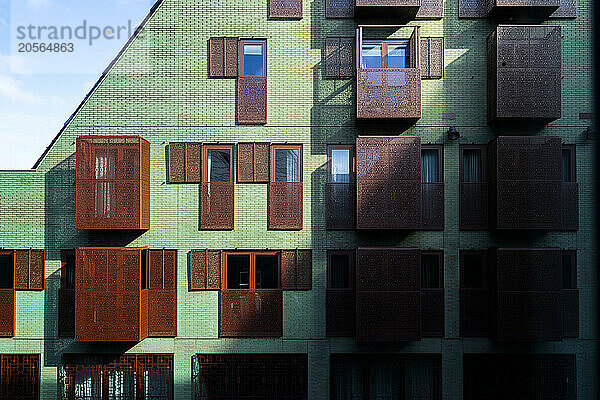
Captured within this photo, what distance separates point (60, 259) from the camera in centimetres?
1030

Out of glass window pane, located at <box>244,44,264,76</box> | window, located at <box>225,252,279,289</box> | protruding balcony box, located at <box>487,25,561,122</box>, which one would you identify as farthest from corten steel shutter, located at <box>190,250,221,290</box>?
protruding balcony box, located at <box>487,25,561,122</box>

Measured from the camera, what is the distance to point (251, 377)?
1013 cm

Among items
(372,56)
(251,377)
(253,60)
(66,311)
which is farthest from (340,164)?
(66,311)

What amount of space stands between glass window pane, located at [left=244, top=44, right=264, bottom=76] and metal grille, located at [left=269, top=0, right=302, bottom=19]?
848 mm

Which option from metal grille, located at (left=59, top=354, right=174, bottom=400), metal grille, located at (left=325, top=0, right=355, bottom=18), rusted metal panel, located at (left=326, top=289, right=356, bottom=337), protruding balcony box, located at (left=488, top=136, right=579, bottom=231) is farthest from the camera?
metal grille, located at (left=325, top=0, right=355, bottom=18)

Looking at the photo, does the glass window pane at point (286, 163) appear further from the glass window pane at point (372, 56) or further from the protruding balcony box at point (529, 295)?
the protruding balcony box at point (529, 295)

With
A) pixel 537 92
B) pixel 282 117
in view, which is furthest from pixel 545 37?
pixel 282 117

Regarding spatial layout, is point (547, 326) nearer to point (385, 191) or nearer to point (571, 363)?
point (571, 363)

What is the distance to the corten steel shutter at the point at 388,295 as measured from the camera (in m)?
9.62

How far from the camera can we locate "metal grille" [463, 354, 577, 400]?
397 inches

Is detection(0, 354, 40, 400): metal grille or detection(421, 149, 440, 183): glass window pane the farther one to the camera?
detection(421, 149, 440, 183): glass window pane

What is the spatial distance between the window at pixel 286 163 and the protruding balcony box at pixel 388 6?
3530mm

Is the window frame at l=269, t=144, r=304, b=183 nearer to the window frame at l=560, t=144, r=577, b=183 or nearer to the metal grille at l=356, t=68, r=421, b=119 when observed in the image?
the metal grille at l=356, t=68, r=421, b=119

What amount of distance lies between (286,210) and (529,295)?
18.9ft
